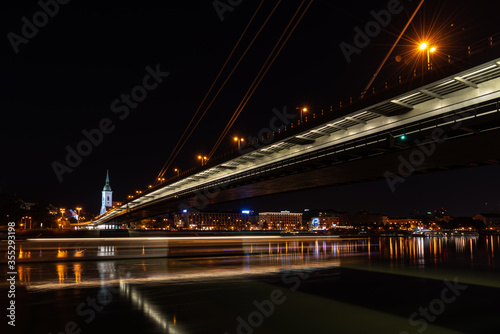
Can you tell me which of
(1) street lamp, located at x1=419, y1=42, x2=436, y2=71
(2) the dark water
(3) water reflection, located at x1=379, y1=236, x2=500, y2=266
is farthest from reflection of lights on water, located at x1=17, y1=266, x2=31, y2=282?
(1) street lamp, located at x1=419, y1=42, x2=436, y2=71

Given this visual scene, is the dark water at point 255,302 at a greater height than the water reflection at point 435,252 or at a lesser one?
greater

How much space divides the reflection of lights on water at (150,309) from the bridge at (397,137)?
51.1ft

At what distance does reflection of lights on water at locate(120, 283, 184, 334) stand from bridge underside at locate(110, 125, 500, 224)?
16.3 m

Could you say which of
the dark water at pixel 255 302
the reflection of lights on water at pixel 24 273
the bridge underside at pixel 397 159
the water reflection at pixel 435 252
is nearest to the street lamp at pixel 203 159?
the bridge underside at pixel 397 159

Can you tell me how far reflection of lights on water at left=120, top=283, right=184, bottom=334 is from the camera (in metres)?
8.04

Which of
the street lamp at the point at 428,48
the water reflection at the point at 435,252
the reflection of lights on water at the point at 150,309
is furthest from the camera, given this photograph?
the water reflection at the point at 435,252

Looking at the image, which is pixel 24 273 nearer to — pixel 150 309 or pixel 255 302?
pixel 150 309

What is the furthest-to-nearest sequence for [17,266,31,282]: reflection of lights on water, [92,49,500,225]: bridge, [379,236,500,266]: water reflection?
[379,236,500,266]: water reflection < [92,49,500,225]: bridge < [17,266,31,282]: reflection of lights on water

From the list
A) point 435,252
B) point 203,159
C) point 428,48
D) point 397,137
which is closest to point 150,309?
point 397,137

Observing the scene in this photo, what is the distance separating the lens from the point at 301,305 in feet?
33.9

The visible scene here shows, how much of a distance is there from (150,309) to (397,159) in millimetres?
21406

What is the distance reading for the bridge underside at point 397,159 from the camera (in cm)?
2014

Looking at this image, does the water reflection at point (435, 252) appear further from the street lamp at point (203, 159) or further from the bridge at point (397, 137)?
the street lamp at point (203, 159)

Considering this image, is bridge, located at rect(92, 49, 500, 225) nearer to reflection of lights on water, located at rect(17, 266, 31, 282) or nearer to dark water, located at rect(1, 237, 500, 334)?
dark water, located at rect(1, 237, 500, 334)
